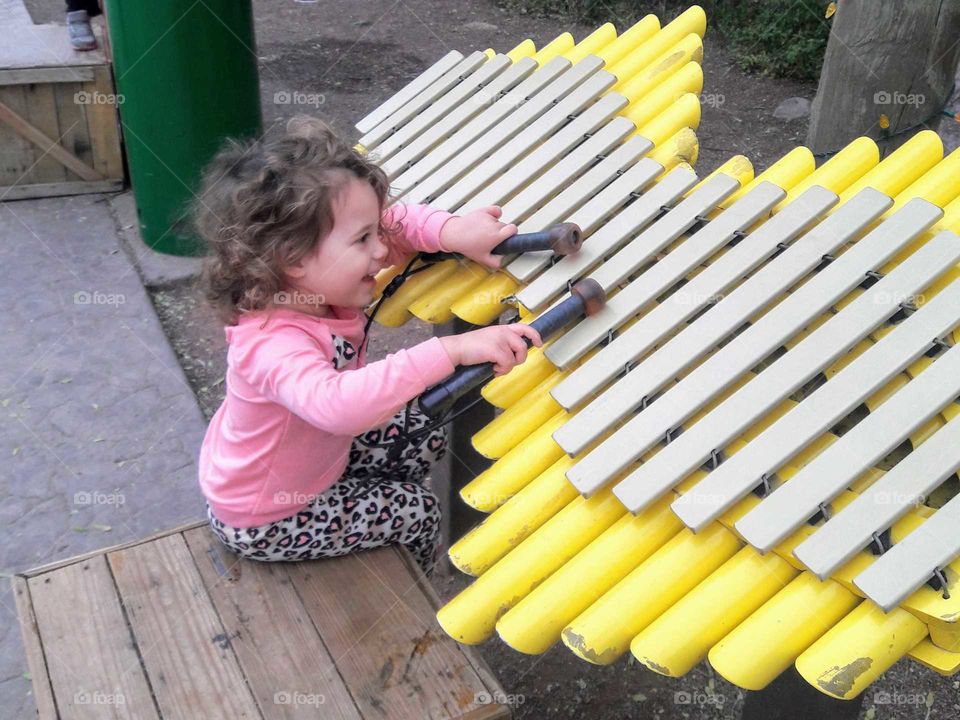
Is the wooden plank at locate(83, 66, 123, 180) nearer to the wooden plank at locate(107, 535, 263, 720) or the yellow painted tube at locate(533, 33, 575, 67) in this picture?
the yellow painted tube at locate(533, 33, 575, 67)

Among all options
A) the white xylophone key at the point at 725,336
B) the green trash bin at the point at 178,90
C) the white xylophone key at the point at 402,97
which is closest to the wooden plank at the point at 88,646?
the white xylophone key at the point at 725,336

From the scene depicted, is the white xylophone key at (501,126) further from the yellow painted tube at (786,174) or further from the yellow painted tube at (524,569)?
the yellow painted tube at (524,569)

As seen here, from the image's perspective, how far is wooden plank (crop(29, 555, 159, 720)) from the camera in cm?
197

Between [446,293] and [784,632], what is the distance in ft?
3.83

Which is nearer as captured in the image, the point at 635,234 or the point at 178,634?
the point at 178,634

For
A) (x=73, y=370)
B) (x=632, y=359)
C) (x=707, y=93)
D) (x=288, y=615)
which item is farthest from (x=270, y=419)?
(x=707, y=93)

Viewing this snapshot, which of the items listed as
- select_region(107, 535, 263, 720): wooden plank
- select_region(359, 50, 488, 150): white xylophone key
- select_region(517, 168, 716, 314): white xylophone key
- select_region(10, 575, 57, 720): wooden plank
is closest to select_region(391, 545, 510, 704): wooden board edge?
select_region(107, 535, 263, 720): wooden plank

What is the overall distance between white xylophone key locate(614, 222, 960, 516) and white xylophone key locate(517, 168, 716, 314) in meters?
0.37

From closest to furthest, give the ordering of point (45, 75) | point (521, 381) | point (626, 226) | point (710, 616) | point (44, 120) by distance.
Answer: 1. point (710, 616)
2. point (521, 381)
3. point (626, 226)
4. point (45, 75)
5. point (44, 120)

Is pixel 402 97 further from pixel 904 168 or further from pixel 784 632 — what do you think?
pixel 784 632

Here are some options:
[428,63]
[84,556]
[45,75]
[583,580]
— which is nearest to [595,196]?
[583,580]

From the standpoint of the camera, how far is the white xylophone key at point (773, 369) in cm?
173

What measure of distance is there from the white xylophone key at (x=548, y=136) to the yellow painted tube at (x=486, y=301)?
0.28m

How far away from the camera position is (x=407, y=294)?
245 cm
